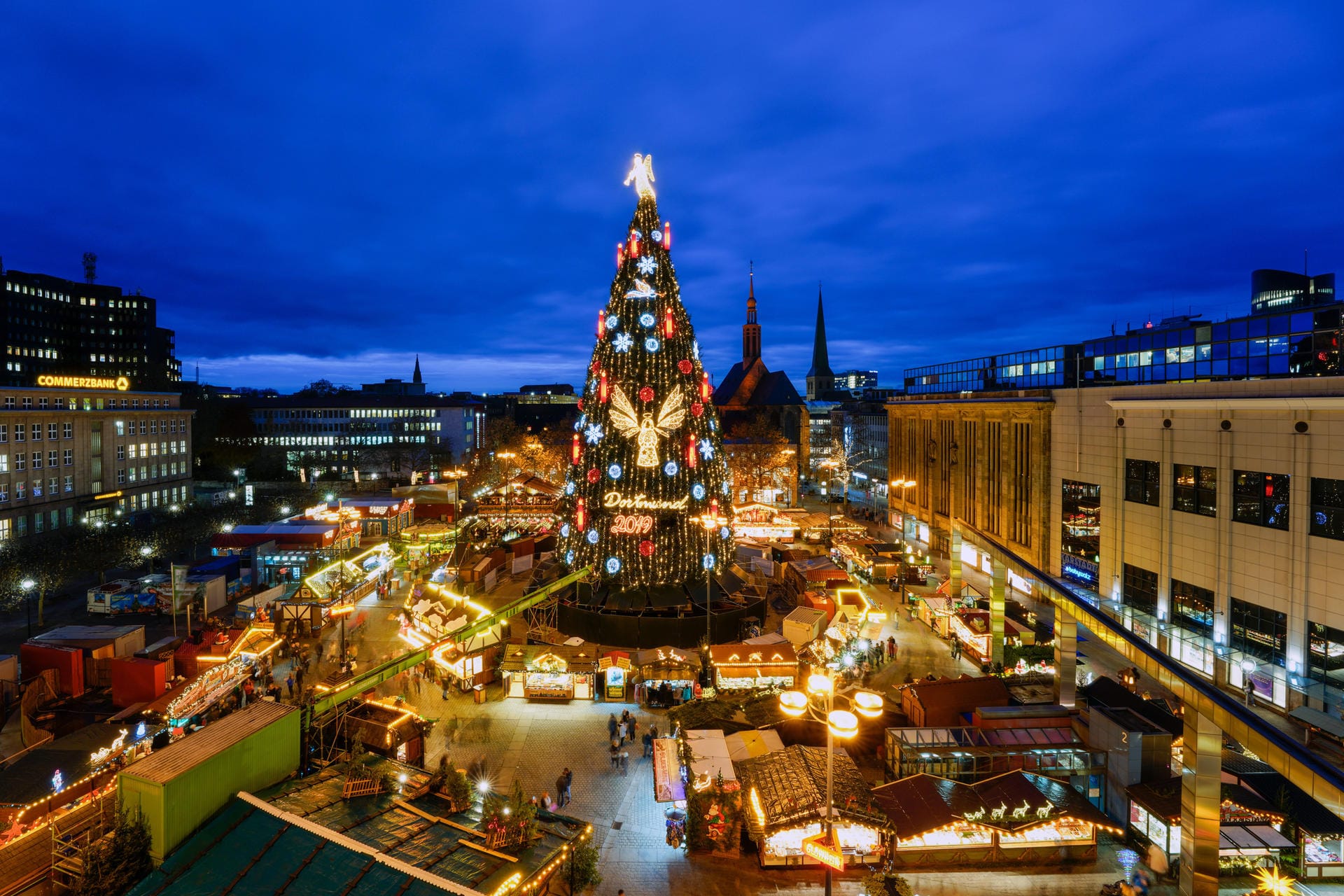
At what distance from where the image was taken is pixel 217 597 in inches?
1167

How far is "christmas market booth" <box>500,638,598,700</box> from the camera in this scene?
2095cm

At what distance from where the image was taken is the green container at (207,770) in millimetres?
7852

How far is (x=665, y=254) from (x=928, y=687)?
1620 cm

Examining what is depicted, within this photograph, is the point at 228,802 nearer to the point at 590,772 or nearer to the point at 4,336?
the point at 590,772

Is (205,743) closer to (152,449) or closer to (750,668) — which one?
(750,668)

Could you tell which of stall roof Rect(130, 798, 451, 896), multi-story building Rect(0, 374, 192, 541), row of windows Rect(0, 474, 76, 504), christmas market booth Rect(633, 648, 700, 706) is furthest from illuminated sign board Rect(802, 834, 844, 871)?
row of windows Rect(0, 474, 76, 504)

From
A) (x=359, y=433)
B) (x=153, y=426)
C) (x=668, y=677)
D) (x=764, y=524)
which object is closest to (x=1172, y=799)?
(x=668, y=677)

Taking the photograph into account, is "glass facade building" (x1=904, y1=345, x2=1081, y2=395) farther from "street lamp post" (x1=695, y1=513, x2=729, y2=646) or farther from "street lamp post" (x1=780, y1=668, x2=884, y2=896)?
"street lamp post" (x1=780, y1=668, x2=884, y2=896)

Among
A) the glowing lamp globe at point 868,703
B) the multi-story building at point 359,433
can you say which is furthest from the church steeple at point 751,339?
the glowing lamp globe at point 868,703

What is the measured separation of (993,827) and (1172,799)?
4254 millimetres

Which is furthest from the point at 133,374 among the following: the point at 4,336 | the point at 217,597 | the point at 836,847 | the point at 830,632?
the point at 836,847

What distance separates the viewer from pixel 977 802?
45.1 feet

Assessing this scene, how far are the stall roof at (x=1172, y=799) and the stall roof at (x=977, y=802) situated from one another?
3.32 feet

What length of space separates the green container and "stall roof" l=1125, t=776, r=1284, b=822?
1679cm
